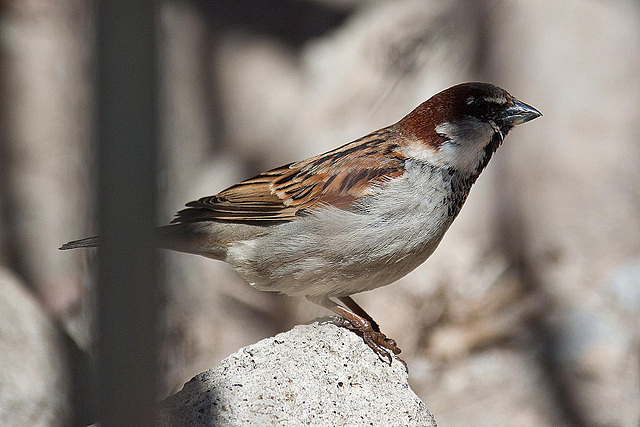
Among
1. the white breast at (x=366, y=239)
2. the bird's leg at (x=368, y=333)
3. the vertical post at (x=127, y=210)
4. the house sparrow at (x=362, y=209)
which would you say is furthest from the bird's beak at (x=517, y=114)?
the vertical post at (x=127, y=210)

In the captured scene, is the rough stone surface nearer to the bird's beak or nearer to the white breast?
the white breast

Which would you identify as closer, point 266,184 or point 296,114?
point 266,184

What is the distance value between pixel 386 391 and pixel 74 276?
3549mm

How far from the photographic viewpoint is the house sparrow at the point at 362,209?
2828 mm

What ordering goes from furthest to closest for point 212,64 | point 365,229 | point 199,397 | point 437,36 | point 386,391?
1. point 212,64
2. point 437,36
3. point 365,229
4. point 386,391
5. point 199,397

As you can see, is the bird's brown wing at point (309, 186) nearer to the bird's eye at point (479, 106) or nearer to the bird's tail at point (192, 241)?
the bird's tail at point (192, 241)

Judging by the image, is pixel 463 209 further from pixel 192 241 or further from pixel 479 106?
pixel 192 241

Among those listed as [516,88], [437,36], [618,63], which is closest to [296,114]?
[437,36]

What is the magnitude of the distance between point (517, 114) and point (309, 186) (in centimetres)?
92

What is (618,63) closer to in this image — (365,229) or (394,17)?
(394,17)

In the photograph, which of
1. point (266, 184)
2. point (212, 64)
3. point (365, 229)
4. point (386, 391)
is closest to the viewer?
point (386, 391)

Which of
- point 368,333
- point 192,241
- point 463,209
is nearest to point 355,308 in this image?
point 368,333

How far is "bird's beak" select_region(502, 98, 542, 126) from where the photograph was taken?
9.57ft

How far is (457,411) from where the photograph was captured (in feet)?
15.4
